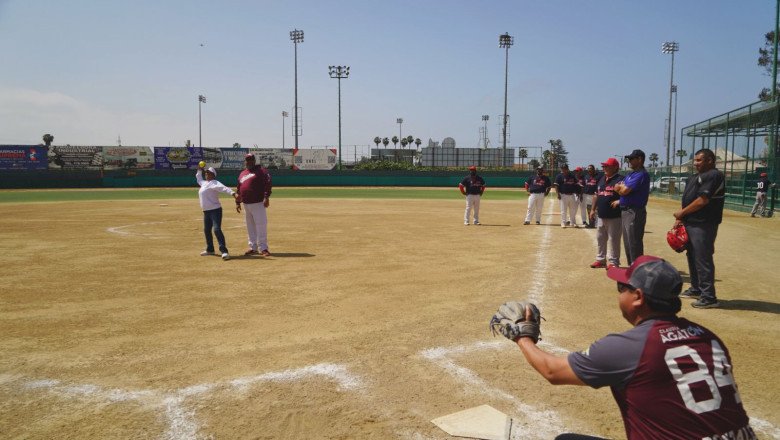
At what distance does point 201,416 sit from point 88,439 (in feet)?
2.36

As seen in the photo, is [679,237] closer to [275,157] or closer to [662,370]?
[662,370]

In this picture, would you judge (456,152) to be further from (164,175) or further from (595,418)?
(595,418)

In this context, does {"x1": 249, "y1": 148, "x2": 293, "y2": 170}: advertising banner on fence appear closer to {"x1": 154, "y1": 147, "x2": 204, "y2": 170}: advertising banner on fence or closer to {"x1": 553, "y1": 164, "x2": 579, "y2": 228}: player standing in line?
{"x1": 154, "y1": 147, "x2": 204, "y2": 170}: advertising banner on fence

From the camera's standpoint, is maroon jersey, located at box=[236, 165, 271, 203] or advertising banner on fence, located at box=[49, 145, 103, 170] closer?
maroon jersey, located at box=[236, 165, 271, 203]

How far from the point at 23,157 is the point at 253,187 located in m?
54.2

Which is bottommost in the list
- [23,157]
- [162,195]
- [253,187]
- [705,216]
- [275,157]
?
[162,195]

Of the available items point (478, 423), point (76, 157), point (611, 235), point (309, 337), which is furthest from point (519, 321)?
point (76, 157)

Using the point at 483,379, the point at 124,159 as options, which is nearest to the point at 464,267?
the point at 483,379

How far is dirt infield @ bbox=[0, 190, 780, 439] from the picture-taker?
3.77 meters

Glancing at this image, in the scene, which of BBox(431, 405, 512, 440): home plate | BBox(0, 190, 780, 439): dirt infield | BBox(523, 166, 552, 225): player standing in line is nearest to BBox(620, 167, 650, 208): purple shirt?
BBox(0, 190, 780, 439): dirt infield

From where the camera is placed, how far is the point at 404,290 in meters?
7.70

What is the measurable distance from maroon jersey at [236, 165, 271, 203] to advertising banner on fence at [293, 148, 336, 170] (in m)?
51.2

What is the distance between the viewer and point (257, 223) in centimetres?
1090

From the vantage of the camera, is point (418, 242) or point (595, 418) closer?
point (595, 418)
